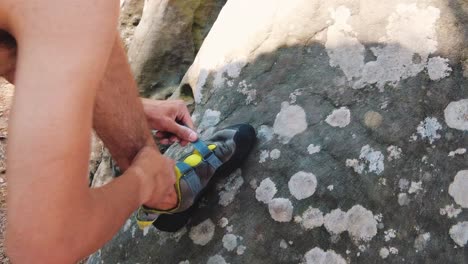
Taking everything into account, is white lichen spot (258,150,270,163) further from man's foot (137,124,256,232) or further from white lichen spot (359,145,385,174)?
white lichen spot (359,145,385,174)

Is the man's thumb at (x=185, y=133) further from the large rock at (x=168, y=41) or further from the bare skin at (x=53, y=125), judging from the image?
the large rock at (x=168, y=41)

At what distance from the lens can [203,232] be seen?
60.1 inches

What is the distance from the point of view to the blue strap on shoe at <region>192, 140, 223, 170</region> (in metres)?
1.51

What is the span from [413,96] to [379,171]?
0.66 ft

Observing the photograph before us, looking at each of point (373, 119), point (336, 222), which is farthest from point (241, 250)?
point (373, 119)

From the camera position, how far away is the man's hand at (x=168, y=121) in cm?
151

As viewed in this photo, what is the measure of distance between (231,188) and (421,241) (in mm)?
487

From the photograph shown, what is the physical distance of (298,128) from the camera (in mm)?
1541

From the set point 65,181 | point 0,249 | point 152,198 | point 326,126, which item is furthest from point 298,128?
point 0,249

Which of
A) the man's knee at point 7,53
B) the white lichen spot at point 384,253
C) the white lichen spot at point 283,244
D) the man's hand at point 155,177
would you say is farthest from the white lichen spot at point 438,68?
the man's knee at point 7,53

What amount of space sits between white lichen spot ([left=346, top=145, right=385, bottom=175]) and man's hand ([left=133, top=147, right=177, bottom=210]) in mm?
436

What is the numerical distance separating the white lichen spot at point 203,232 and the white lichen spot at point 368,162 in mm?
382

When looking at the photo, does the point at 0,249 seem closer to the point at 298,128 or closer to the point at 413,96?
the point at 298,128

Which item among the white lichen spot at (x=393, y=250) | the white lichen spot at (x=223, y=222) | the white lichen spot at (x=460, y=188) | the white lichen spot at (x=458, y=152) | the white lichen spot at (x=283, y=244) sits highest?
the white lichen spot at (x=458, y=152)
